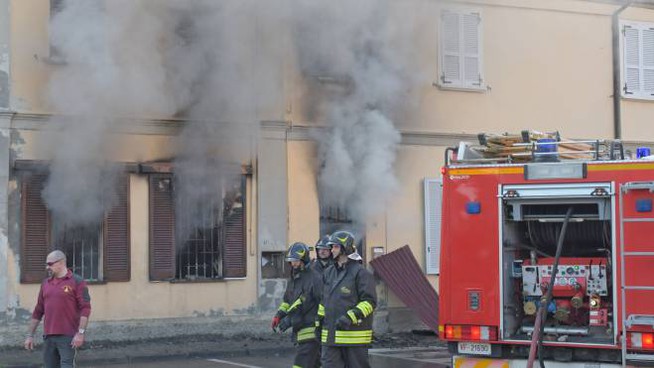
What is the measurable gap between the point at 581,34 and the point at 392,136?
Answer: 4492 mm

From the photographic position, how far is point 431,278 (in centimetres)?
1529

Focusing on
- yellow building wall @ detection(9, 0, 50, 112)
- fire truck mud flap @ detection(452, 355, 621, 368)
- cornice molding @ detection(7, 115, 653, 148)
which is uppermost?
yellow building wall @ detection(9, 0, 50, 112)

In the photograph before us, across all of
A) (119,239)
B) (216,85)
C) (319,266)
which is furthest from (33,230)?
(319,266)

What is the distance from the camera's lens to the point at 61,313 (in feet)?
28.0

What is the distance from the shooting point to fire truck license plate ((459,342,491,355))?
24.7ft

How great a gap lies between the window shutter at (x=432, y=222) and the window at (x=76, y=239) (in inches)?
182

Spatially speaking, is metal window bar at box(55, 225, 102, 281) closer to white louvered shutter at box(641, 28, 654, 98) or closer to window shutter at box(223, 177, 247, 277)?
window shutter at box(223, 177, 247, 277)

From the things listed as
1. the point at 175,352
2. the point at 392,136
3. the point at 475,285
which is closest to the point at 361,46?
the point at 392,136

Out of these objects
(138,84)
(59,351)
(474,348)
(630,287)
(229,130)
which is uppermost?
(138,84)

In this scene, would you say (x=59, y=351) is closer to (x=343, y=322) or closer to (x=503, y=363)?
(x=343, y=322)

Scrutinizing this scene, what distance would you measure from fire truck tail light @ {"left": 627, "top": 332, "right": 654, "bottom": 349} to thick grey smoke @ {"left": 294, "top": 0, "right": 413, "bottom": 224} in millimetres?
7278

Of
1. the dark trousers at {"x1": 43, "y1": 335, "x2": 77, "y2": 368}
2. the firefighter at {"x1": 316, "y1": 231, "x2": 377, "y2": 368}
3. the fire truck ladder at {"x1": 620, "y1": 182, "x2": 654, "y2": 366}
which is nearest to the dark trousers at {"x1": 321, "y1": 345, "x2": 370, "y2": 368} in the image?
the firefighter at {"x1": 316, "y1": 231, "x2": 377, "y2": 368}

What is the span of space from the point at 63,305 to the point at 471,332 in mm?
3503

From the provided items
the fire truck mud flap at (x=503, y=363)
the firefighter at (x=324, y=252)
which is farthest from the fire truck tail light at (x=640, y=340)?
the firefighter at (x=324, y=252)
